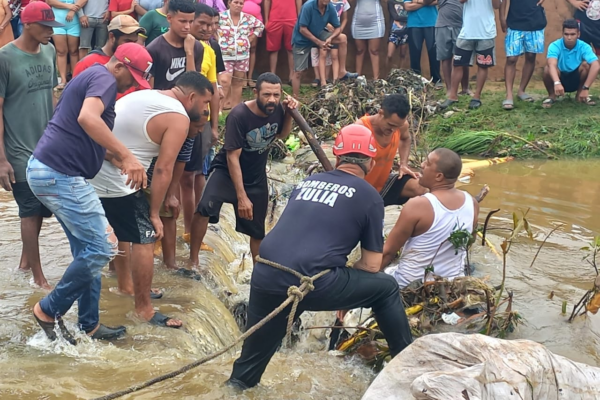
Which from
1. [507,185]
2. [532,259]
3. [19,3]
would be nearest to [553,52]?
[507,185]

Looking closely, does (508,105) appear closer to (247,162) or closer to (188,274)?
(247,162)

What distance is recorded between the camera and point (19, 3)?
11.2m

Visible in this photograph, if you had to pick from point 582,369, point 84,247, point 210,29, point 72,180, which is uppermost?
point 210,29

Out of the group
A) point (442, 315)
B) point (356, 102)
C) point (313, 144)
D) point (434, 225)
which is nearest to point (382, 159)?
point (313, 144)

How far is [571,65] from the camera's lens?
11.9m

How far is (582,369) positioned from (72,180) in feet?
10.3

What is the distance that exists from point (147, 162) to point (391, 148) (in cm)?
238

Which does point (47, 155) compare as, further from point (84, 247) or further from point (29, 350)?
point (29, 350)

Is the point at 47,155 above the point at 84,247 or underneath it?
above

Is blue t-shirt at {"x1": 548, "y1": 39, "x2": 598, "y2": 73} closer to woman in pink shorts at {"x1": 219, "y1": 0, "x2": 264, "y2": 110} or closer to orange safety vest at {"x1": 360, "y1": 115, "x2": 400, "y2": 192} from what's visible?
woman in pink shorts at {"x1": 219, "y1": 0, "x2": 264, "y2": 110}

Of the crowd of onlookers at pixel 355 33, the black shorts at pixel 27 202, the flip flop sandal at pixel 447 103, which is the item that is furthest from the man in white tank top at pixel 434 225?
the flip flop sandal at pixel 447 103

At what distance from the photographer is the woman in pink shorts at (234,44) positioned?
1155cm

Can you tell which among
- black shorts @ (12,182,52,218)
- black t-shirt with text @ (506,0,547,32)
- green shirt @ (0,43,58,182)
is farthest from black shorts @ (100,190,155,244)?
black t-shirt with text @ (506,0,547,32)

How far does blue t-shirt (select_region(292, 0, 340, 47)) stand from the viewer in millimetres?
12234
